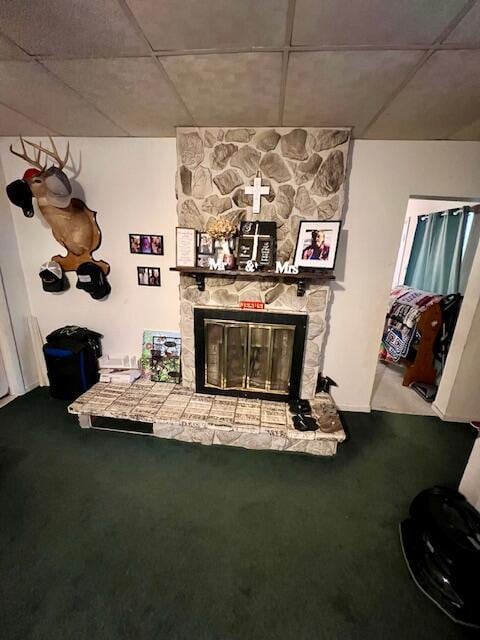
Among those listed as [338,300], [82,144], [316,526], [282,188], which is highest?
[82,144]

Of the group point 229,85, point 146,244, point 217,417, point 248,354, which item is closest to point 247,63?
point 229,85

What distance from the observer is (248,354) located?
2.38 m

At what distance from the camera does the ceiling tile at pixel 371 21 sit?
36.3 inches

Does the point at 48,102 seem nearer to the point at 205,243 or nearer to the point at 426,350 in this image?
the point at 205,243

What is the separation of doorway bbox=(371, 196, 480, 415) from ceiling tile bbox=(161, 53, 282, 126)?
207 centimetres

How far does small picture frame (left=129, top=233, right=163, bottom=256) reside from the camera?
96.8 inches

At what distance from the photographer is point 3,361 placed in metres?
2.66

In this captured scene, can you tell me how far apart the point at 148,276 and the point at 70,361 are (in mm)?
1115

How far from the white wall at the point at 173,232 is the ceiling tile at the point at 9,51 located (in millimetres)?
1064

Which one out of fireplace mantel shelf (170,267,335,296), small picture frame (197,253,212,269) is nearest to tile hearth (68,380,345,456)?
fireplace mantel shelf (170,267,335,296)

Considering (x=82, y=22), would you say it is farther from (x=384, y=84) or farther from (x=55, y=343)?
(x=55, y=343)

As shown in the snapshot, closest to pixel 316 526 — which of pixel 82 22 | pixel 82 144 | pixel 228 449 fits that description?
pixel 228 449

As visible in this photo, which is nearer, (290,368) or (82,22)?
(82,22)

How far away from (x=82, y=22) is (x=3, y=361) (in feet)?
9.43
